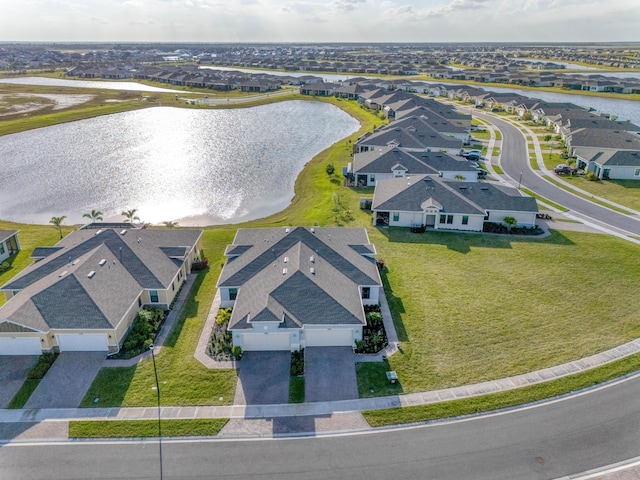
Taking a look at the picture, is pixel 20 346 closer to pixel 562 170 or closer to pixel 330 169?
pixel 330 169

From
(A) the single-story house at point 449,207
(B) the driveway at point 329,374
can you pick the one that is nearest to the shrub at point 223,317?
(B) the driveway at point 329,374

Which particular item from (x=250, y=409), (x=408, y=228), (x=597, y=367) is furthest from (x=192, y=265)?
(x=597, y=367)

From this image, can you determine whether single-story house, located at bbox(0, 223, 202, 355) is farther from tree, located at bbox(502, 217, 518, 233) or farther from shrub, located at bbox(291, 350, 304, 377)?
tree, located at bbox(502, 217, 518, 233)

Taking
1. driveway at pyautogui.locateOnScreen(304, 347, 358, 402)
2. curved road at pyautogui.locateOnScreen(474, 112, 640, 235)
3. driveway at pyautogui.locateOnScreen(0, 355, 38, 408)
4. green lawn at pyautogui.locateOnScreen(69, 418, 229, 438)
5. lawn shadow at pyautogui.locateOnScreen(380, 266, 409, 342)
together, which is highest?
curved road at pyautogui.locateOnScreen(474, 112, 640, 235)

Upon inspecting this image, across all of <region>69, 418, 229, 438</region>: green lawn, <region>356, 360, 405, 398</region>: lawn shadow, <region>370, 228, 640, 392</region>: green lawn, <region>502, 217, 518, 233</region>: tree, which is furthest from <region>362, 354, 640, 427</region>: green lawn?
<region>502, 217, 518, 233</region>: tree

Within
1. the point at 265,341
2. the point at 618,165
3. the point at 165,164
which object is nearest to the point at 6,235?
the point at 265,341

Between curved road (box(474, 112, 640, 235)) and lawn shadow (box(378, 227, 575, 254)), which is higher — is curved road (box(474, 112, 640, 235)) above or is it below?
above
